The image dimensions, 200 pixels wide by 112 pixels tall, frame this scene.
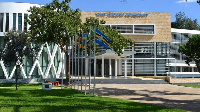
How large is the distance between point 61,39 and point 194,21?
80.4 metres

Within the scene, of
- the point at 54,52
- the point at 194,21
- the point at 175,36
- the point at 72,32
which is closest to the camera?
the point at 72,32

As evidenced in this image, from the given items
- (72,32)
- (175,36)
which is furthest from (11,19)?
(175,36)

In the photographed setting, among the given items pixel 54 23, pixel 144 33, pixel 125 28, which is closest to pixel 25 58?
pixel 54 23

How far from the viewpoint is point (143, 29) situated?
57.9 meters

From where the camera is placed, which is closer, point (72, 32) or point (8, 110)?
point (8, 110)

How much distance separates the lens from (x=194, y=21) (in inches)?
4045

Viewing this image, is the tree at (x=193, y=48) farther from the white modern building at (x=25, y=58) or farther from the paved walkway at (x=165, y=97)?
the paved walkway at (x=165, y=97)

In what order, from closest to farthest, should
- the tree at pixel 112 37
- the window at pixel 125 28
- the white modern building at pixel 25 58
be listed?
the tree at pixel 112 37 → the white modern building at pixel 25 58 → the window at pixel 125 28

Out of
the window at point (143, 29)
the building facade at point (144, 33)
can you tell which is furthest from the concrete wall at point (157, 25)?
the window at point (143, 29)

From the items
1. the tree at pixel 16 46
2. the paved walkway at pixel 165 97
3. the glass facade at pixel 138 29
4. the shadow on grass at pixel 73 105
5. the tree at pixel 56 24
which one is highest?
the glass facade at pixel 138 29

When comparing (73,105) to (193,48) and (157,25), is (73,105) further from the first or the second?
(157,25)

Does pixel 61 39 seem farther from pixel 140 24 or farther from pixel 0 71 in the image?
pixel 140 24

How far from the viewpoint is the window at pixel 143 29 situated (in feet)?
189

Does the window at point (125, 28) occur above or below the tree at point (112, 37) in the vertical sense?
above
